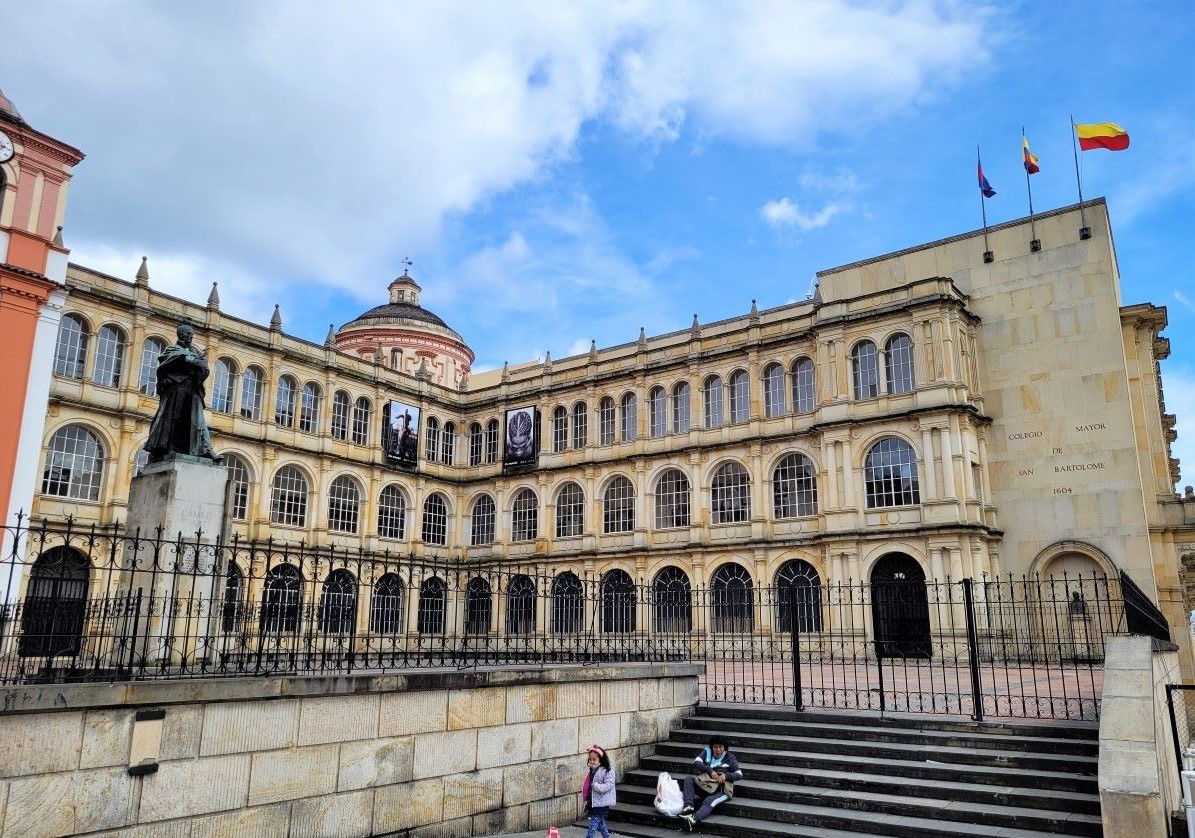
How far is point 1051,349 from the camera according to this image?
30.0m

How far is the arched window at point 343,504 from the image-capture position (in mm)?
36312

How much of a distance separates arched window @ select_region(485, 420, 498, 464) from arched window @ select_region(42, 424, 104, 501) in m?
17.0

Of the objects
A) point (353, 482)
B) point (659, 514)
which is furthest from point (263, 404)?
point (659, 514)

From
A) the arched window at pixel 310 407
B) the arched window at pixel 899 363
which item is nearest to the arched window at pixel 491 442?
the arched window at pixel 310 407

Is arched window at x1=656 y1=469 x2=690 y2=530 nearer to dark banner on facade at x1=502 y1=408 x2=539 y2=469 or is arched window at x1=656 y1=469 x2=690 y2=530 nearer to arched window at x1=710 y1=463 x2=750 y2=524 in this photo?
arched window at x1=710 y1=463 x2=750 y2=524

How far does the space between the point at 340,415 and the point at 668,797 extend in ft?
98.9

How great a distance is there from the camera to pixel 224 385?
33344 mm

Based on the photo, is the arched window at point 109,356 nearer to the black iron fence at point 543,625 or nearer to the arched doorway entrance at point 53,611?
the black iron fence at point 543,625

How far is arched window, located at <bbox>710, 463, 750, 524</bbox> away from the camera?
33688mm

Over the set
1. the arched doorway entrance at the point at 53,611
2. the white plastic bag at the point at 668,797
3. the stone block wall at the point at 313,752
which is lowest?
the white plastic bag at the point at 668,797

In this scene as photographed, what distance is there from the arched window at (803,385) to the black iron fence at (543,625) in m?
6.40

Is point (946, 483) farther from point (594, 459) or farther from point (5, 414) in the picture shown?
point (5, 414)

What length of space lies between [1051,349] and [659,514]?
15720 mm

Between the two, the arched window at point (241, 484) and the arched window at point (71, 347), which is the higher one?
the arched window at point (71, 347)
